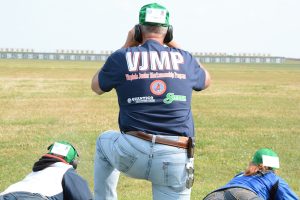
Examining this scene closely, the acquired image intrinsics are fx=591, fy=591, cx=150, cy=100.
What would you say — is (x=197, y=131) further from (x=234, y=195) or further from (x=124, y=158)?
(x=124, y=158)

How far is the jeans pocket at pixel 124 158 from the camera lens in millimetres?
3955

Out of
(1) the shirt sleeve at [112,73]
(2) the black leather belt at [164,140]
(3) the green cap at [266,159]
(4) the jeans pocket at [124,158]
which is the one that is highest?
(1) the shirt sleeve at [112,73]

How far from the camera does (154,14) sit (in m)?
4.00

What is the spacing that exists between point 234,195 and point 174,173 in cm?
93

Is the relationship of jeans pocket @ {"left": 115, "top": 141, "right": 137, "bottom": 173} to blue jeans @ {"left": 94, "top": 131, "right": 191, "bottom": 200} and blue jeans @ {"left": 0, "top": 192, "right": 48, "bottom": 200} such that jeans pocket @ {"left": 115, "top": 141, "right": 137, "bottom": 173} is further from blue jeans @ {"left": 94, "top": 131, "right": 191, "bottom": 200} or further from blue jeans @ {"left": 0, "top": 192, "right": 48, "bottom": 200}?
blue jeans @ {"left": 0, "top": 192, "right": 48, "bottom": 200}

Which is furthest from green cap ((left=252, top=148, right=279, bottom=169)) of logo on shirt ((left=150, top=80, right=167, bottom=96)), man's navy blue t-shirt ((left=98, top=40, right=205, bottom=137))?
logo on shirt ((left=150, top=80, right=167, bottom=96))

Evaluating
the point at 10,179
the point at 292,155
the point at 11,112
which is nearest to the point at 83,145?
the point at 10,179

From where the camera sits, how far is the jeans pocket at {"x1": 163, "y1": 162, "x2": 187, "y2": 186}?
154 inches

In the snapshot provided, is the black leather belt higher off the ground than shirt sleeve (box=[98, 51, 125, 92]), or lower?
lower

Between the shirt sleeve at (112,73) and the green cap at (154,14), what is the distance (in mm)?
299

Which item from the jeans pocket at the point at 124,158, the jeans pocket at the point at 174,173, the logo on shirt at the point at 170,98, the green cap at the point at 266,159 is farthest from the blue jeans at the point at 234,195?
the logo on shirt at the point at 170,98

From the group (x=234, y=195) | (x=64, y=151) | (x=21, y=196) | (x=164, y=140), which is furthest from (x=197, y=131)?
(x=164, y=140)

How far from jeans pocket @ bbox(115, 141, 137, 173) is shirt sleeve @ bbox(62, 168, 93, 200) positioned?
54cm

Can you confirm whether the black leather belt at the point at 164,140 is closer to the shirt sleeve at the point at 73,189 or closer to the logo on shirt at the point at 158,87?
the logo on shirt at the point at 158,87
